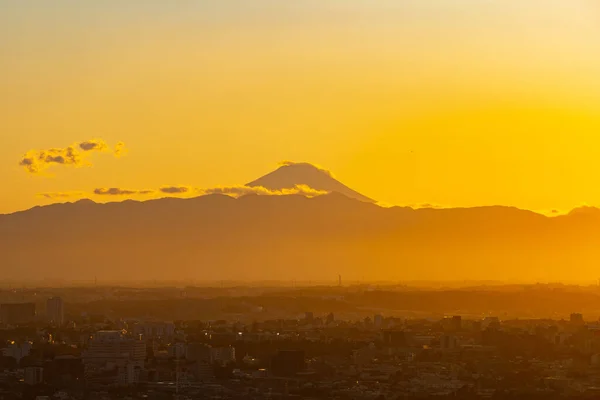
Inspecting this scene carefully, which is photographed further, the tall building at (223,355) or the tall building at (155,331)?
the tall building at (155,331)

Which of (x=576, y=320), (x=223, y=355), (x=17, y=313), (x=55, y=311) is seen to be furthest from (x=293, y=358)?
(x=17, y=313)

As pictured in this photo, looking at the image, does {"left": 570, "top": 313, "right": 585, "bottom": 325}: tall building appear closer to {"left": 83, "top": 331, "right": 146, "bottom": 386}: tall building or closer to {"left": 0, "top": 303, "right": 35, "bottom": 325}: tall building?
{"left": 83, "top": 331, "right": 146, "bottom": 386}: tall building

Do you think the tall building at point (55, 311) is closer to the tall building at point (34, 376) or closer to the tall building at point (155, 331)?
the tall building at point (155, 331)

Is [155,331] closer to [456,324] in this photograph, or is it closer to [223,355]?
[223,355]

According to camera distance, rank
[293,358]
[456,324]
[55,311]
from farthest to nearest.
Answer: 1. [55,311]
2. [456,324]
3. [293,358]

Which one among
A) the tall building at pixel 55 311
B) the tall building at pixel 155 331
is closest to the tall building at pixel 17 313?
the tall building at pixel 55 311

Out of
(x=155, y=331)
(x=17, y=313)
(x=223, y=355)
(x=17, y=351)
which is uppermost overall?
(x=17, y=313)
